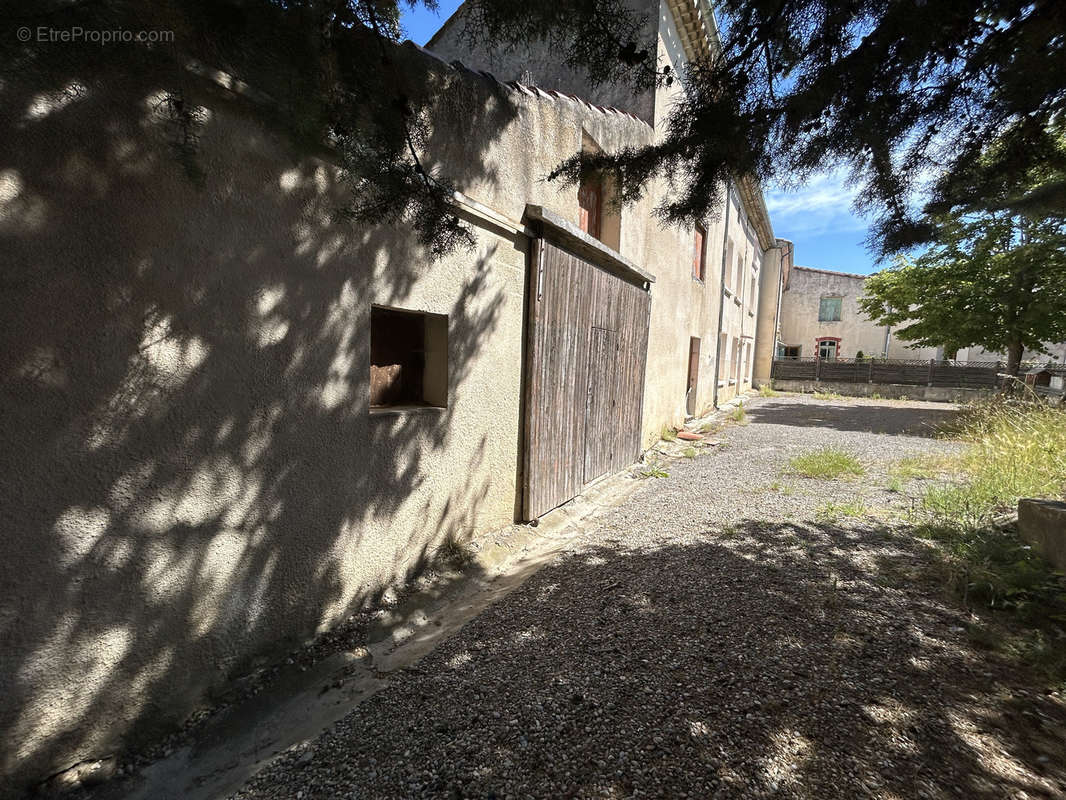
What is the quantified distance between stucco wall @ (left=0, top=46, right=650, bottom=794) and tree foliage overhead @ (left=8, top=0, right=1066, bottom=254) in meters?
0.40

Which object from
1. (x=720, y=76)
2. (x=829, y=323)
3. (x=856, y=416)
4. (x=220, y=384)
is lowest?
(x=856, y=416)

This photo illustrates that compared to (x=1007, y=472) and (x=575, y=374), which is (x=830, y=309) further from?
(x=575, y=374)

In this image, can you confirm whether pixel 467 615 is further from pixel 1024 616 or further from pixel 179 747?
pixel 1024 616

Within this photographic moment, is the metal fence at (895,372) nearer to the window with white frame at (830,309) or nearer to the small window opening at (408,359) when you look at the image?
the window with white frame at (830,309)

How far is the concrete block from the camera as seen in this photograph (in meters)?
3.10

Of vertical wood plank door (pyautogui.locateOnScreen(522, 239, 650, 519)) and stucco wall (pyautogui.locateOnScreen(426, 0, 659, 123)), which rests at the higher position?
stucco wall (pyautogui.locateOnScreen(426, 0, 659, 123))

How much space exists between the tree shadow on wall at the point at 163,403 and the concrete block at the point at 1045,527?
444cm

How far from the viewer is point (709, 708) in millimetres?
2080

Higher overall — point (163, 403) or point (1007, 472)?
point (163, 403)

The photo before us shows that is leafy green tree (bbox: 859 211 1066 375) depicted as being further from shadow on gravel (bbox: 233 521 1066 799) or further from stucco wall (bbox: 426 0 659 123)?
shadow on gravel (bbox: 233 521 1066 799)

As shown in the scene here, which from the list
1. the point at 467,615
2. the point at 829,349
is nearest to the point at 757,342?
the point at 829,349

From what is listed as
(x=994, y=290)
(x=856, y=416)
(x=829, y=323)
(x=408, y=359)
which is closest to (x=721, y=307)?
(x=856, y=416)

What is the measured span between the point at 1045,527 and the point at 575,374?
147 inches

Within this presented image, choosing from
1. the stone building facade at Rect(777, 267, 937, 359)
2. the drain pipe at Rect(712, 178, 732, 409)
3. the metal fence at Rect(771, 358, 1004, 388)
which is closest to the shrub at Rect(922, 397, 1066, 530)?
the drain pipe at Rect(712, 178, 732, 409)
